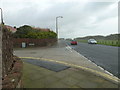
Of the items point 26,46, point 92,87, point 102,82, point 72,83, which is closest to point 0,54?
point 72,83

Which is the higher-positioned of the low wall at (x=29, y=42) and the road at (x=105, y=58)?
the low wall at (x=29, y=42)

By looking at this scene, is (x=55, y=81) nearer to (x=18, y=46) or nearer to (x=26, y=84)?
(x=26, y=84)

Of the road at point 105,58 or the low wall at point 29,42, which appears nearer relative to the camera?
the road at point 105,58

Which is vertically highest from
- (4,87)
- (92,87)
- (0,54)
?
(0,54)

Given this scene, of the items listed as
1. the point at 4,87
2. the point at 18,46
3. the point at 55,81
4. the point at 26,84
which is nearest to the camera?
the point at 4,87

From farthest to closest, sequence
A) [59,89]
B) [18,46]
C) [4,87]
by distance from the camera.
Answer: [18,46]
[59,89]
[4,87]

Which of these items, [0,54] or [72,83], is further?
[72,83]

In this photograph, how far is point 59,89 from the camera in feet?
9.89

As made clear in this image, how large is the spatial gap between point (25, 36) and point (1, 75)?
16.5m

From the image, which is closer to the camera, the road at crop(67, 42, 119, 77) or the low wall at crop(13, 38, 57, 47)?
the road at crop(67, 42, 119, 77)

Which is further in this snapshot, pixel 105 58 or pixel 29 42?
pixel 29 42

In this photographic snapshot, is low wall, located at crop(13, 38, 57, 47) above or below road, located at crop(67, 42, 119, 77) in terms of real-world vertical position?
above

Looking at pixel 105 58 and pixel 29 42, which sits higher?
pixel 29 42

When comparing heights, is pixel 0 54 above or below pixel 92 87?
above
